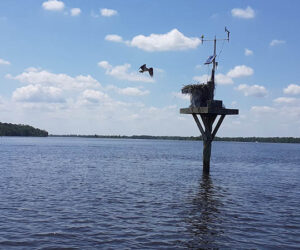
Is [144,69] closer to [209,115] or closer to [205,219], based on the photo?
[205,219]

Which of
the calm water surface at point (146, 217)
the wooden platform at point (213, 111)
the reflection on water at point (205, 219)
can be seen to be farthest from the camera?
the wooden platform at point (213, 111)

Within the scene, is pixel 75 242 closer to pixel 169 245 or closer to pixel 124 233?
pixel 124 233

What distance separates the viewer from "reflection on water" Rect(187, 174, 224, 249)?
9.37m

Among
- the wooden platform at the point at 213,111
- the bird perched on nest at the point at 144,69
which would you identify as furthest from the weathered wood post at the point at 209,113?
the bird perched on nest at the point at 144,69

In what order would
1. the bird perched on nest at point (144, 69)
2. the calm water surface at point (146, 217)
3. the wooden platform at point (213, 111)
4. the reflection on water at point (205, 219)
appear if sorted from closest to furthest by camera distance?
1. the calm water surface at point (146, 217)
2. the reflection on water at point (205, 219)
3. the bird perched on nest at point (144, 69)
4. the wooden platform at point (213, 111)

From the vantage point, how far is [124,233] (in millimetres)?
9852

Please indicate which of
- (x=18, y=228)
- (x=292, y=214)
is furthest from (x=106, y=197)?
(x=292, y=214)

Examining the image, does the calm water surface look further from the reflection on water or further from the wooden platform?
the wooden platform

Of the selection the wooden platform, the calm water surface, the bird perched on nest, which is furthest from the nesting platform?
the bird perched on nest

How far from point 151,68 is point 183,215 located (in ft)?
19.0

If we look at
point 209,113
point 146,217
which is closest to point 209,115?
point 209,113

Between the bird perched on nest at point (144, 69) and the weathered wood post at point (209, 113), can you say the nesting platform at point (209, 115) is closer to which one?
the weathered wood post at point (209, 113)

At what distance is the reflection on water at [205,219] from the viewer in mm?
9367

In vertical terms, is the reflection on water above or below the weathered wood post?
Answer: below
